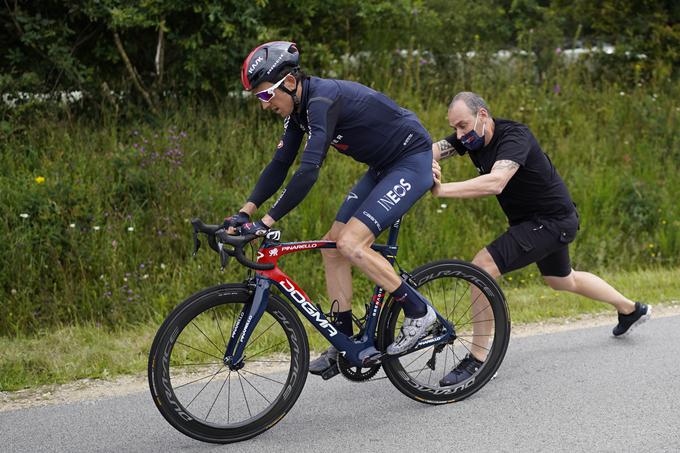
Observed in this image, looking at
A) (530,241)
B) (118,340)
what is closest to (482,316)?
(530,241)

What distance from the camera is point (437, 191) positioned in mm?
5059

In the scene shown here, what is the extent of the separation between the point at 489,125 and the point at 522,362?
1.62m

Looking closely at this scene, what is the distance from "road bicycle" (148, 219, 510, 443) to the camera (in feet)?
14.9

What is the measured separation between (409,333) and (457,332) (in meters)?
0.68

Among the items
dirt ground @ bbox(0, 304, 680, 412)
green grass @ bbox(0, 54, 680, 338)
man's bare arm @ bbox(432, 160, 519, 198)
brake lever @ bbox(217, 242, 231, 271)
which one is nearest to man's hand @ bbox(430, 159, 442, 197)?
man's bare arm @ bbox(432, 160, 519, 198)

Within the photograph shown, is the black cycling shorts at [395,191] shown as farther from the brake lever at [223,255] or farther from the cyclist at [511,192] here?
the brake lever at [223,255]

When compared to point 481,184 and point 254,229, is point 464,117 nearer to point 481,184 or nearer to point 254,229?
point 481,184

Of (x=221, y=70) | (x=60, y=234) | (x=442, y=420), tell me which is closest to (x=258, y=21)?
(x=221, y=70)

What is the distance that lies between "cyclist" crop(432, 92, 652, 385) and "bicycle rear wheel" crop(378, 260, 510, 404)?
4 centimetres

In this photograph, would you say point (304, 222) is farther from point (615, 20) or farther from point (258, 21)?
point (615, 20)

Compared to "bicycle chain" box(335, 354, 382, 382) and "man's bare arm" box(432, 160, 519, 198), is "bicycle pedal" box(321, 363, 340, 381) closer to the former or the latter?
"bicycle chain" box(335, 354, 382, 382)

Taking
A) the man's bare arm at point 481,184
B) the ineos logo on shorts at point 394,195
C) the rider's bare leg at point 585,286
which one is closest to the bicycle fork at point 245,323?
the ineos logo on shorts at point 394,195

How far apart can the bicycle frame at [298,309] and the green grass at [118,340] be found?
1.13 m

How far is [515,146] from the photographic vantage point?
543cm
